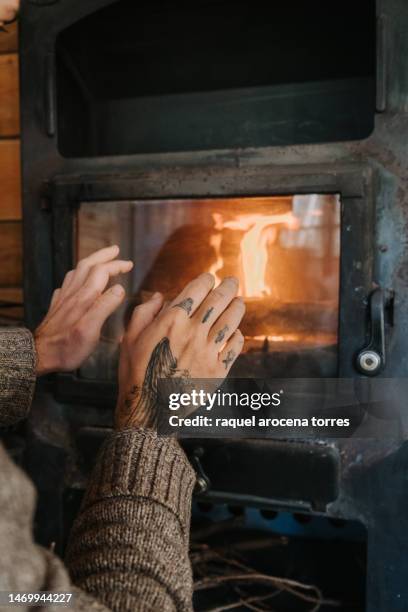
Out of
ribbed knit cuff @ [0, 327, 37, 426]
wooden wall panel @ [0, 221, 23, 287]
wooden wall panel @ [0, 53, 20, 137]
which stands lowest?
ribbed knit cuff @ [0, 327, 37, 426]

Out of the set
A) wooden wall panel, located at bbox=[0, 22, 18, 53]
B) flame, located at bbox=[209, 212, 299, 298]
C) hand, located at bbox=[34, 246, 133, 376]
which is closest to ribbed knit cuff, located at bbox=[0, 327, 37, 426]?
hand, located at bbox=[34, 246, 133, 376]

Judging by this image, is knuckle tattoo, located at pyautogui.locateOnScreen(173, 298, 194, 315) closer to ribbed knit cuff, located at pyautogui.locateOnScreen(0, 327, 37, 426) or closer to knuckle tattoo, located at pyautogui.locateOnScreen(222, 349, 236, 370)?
knuckle tattoo, located at pyautogui.locateOnScreen(222, 349, 236, 370)

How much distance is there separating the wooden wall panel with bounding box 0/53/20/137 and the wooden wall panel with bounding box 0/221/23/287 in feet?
0.63

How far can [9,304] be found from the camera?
1175 millimetres

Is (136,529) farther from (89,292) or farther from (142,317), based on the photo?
(89,292)

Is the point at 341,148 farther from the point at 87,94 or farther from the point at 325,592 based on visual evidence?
the point at 325,592

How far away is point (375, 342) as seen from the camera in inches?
31.9

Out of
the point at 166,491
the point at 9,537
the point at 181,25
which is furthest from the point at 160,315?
the point at 181,25

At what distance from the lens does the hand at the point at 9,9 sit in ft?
3.17

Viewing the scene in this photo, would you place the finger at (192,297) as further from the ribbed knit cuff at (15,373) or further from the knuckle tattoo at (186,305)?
the ribbed knit cuff at (15,373)

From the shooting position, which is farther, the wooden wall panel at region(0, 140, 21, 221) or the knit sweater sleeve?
the wooden wall panel at region(0, 140, 21, 221)

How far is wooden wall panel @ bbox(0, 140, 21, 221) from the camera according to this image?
1.16 m

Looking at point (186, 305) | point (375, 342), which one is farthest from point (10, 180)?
point (375, 342)

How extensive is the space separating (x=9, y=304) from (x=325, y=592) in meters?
0.84
